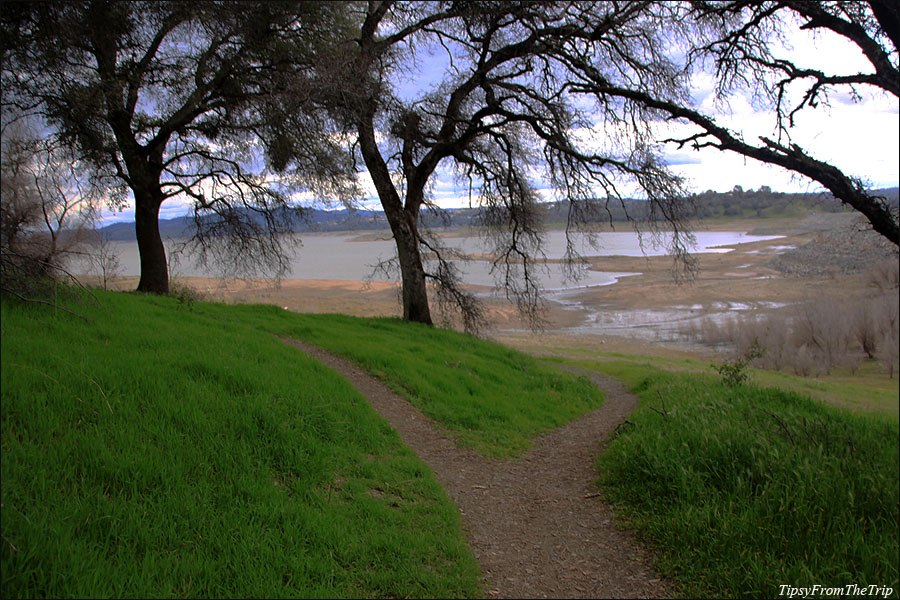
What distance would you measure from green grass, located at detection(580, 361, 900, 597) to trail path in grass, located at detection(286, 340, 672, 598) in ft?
0.89

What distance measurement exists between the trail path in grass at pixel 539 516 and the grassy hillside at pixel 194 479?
344 millimetres

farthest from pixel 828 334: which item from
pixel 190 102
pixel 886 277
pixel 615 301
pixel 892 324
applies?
pixel 615 301

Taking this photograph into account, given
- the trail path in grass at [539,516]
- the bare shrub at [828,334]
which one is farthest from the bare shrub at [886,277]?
the bare shrub at [828,334]

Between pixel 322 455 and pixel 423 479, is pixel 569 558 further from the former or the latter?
pixel 322 455

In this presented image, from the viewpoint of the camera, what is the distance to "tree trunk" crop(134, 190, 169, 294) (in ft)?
43.3

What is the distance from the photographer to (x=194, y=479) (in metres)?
3.62

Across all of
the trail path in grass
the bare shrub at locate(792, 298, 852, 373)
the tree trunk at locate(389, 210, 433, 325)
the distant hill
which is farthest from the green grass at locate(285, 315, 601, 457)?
the bare shrub at locate(792, 298, 852, 373)

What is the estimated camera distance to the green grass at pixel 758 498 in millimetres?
3535

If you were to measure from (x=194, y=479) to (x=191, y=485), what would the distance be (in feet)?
0.27

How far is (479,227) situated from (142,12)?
9610mm

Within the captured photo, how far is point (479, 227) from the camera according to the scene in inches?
624

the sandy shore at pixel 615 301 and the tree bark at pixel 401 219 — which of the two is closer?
the tree bark at pixel 401 219

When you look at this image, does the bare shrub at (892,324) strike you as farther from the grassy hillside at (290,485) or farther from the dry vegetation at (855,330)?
the grassy hillside at (290,485)

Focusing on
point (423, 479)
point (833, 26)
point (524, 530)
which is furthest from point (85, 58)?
point (833, 26)
